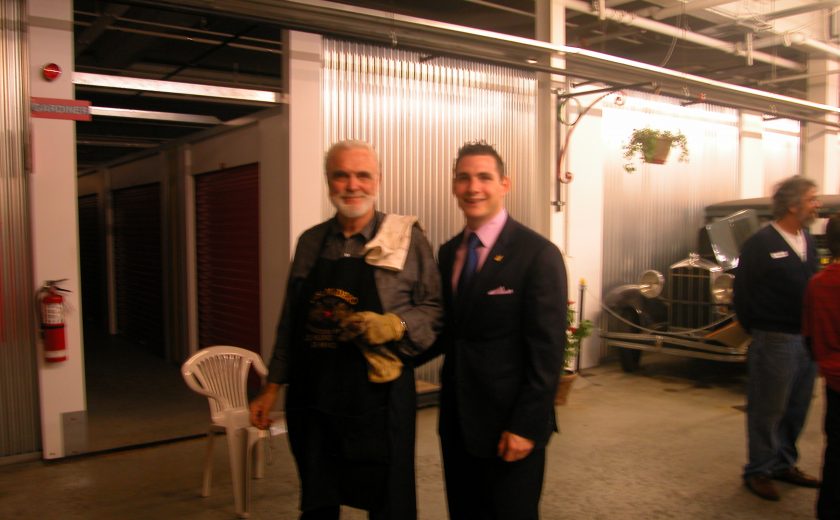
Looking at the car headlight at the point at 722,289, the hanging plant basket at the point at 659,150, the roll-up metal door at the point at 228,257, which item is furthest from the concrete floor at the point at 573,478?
the hanging plant basket at the point at 659,150

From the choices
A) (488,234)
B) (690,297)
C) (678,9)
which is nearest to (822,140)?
(678,9)

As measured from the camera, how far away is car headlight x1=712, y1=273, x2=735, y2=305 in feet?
21.8

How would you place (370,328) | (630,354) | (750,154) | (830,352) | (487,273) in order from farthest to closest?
(750,154), (630,354), (830,352), (487,273), (370,328)

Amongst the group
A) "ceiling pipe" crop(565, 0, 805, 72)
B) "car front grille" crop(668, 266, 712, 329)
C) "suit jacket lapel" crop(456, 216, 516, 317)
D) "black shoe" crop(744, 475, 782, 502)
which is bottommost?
"black shoe" crop(744, 475, 782, 502)

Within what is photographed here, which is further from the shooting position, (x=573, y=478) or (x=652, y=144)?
(x=652, y=144)

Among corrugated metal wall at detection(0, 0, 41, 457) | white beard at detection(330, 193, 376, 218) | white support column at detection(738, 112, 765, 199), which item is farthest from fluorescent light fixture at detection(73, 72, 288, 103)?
white support column at detection(738, 112, 765, 199)

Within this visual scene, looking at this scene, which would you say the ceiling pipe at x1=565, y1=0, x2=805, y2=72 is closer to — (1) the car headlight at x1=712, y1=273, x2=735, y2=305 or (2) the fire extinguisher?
(1) the car headlight at x1=712, y1=273, x2=735, y2=305

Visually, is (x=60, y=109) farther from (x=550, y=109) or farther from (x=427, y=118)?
(x=550, y=109)

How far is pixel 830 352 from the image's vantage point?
3.14 meters

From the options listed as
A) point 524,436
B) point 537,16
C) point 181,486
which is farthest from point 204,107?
point 524,436

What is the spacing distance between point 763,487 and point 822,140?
327 inches

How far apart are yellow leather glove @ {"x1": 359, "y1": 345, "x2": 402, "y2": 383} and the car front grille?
5369 millimetres

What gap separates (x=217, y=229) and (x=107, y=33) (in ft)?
9.01

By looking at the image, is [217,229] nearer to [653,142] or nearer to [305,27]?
[305,27]
